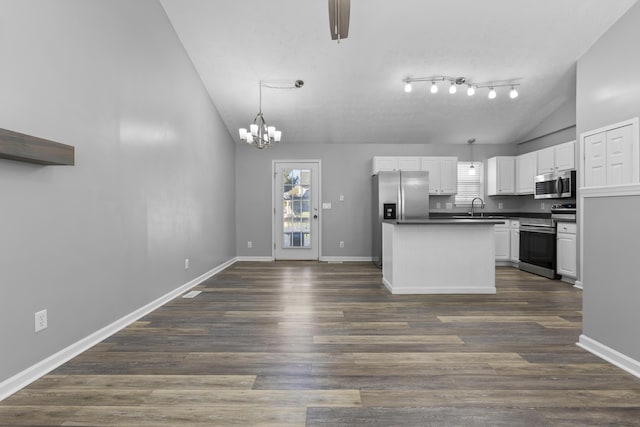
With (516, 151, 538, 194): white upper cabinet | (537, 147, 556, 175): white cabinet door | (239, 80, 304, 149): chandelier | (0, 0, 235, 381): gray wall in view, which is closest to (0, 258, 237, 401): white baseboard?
(0, 0, 235, 381): gray wall

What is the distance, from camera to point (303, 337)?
2.70 meters

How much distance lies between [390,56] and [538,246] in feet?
12.7

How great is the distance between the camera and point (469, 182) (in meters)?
6.84

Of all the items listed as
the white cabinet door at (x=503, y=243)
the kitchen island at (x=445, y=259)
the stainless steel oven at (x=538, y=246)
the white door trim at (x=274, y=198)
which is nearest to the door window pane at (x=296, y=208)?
the white door trim at (x=274, y=198)

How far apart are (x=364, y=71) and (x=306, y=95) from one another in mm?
A: 1068

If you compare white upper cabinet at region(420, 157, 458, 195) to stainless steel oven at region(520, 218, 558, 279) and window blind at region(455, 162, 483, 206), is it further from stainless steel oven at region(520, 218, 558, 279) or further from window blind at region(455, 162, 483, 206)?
stainless steel oven at region(520, 218, 558, 279)

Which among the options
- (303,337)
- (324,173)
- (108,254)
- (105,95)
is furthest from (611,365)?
(324,173)

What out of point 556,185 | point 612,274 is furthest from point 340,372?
point 556,185

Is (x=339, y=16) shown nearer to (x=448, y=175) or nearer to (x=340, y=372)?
(x=340, y=372)

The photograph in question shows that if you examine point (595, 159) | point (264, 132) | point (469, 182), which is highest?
point (264, 132)

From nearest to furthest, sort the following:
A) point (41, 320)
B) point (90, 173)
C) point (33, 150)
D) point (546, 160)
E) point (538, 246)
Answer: point (33, 150) < point (41, 320) < point (90, 173) < point (538, 246) < point (546, 160)

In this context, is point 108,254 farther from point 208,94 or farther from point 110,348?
point 208,94

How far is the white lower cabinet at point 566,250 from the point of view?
15.4 ft

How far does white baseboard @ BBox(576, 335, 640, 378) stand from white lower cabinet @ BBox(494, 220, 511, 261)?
3939mm
